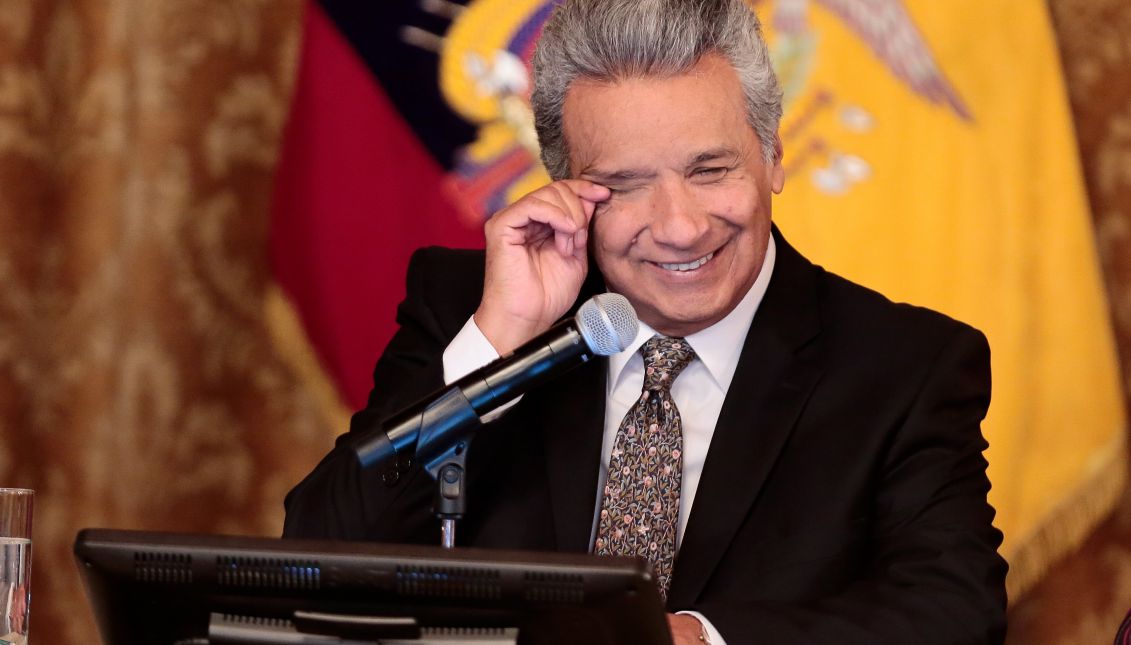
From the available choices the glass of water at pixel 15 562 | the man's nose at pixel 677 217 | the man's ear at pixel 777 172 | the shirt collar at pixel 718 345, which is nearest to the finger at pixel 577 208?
the man's nose at pixel 677 217

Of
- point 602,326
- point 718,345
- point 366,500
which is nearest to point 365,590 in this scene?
point 602,326

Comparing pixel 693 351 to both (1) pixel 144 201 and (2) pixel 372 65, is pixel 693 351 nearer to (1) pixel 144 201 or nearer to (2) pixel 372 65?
(2) pixel 372 65

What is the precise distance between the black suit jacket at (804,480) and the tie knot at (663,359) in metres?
0.08

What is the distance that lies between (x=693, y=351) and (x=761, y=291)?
173 mm

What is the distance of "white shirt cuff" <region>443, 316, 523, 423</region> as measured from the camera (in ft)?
6.36

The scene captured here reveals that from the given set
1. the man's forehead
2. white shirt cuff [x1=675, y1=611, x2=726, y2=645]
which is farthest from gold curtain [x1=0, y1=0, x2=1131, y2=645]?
white shirt cuff [x1=675, y1=611, x2=726, y2=645]

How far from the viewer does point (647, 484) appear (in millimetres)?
1995

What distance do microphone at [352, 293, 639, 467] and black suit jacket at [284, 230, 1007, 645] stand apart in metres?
0.37

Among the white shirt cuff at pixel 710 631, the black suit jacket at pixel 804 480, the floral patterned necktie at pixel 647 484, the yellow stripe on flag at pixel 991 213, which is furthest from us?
the yellow stripe on flag at pixel 991 213

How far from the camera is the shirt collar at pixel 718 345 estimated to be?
7.02 feet

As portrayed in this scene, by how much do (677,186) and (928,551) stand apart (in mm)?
627

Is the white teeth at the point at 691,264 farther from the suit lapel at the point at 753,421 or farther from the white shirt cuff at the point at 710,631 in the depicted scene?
the white shirt cuff at the point at 710,631

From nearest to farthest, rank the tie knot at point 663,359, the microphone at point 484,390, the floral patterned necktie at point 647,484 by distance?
the microphone at point 484,390 < the floral patterned necktie at point 647,484 < the tie knot at point 663,359

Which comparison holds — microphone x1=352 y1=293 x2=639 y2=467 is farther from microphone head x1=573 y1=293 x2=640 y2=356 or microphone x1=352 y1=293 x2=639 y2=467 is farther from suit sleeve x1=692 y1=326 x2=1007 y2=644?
suit sleeve x1=692 y1=326 x2=1007 y2=644
